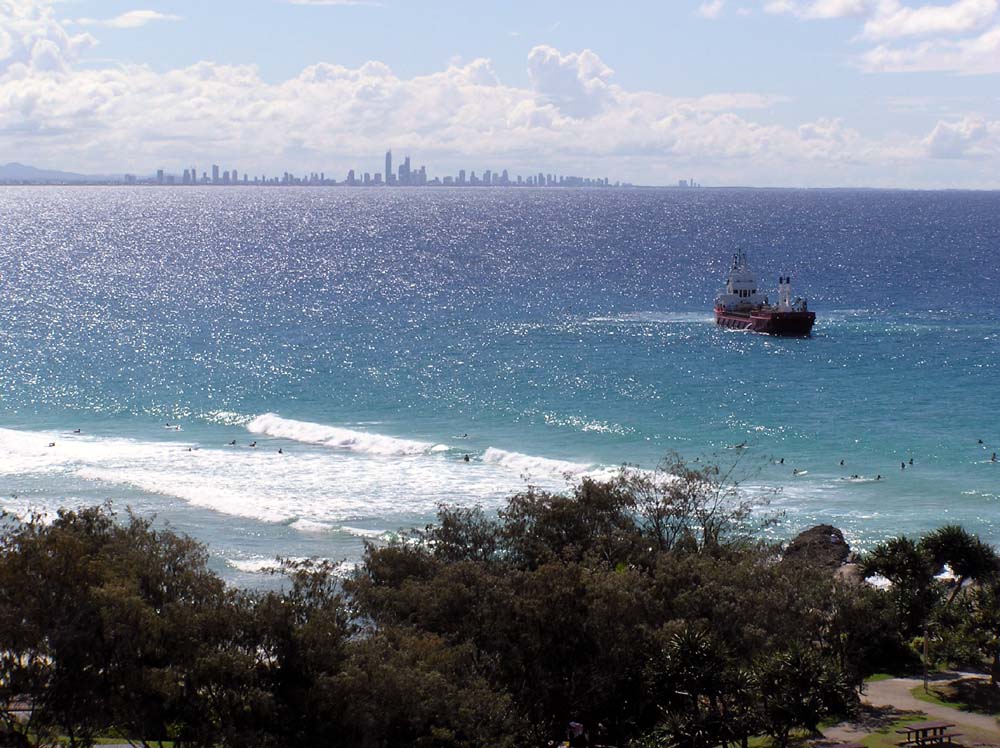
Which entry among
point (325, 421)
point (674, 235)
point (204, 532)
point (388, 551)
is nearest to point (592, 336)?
point (325, 421)

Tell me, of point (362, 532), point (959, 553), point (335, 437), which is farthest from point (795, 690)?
point (335, 437)

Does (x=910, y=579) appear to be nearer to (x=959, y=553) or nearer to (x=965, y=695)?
(x=959, y=553)

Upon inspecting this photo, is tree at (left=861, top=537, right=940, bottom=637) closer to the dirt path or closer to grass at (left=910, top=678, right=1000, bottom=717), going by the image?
the dirt path

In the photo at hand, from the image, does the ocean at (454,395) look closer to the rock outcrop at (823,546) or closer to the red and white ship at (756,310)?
the red and white ship at (756,310)

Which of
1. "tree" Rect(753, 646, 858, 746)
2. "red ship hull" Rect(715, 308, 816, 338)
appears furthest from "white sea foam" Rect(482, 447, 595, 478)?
"red ship hull" Rect(715, 308, 816, 338)

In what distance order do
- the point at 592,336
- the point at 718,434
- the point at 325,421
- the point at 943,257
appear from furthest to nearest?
1. the point at 943,257
2. the point at 592,336
3. the point at 325,421
4. the point at 718,434

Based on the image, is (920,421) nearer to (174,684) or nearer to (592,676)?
(592,676)
